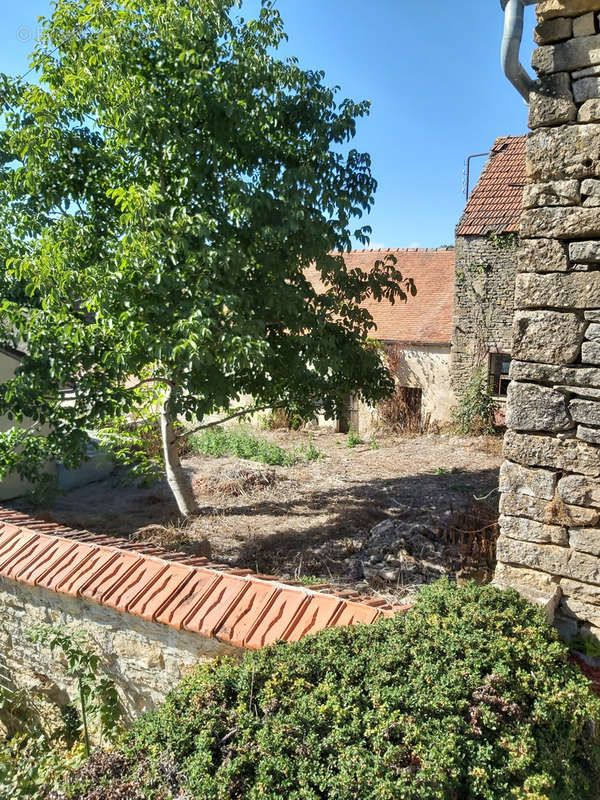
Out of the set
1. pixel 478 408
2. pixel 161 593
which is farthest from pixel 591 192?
pixel 478 408

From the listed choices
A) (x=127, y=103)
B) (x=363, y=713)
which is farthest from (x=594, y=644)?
(x=127, y=103)

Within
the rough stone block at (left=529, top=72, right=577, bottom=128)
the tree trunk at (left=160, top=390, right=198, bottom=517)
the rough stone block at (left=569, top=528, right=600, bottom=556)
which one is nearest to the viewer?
the rough stone block at (left=529, top=72, right=577, bottom=128)

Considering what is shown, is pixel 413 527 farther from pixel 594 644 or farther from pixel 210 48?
pixel 210 48

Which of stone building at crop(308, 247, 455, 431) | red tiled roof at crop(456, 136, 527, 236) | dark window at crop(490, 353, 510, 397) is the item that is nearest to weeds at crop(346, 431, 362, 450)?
stone building at crop(308, 247, 455, 431)

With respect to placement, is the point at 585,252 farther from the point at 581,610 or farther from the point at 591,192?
the point at 581,610

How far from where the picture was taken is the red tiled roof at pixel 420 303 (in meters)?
14.3

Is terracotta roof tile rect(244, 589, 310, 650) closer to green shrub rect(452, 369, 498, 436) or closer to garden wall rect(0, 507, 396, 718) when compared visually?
garden wall rect(0, 507, 396, 718)

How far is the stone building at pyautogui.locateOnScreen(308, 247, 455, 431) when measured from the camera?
13984mm

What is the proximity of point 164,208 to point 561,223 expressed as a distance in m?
3.80

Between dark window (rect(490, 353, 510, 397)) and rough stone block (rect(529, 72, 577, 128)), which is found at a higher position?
rough stone block (rect(529, 72, 577, 128))

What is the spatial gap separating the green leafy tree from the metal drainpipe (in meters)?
2.57

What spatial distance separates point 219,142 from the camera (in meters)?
5.23

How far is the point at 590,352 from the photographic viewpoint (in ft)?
8.99

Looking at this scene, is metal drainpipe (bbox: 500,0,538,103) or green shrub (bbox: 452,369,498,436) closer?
metal drainpipe (bbox: 500,0,538,103)
